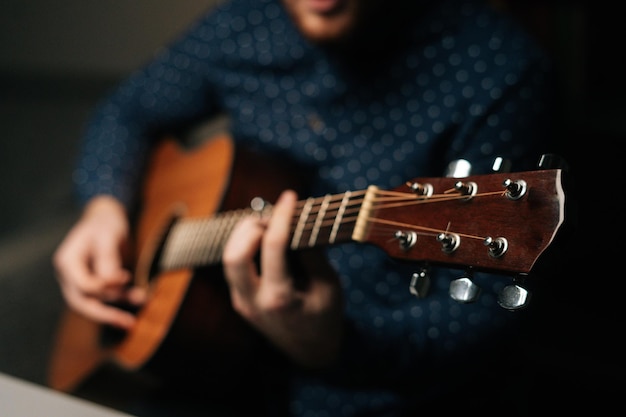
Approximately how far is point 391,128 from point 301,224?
0.24 meters

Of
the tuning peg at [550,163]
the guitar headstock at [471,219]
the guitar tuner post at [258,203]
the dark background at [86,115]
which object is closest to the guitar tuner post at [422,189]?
the guitar headstock at [471,219]

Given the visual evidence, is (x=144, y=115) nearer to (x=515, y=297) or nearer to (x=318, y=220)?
(x=318, y=220)

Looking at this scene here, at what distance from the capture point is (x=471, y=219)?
0.54m

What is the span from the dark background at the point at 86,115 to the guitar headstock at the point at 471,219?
1.76ft

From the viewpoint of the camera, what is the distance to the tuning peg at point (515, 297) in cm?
48

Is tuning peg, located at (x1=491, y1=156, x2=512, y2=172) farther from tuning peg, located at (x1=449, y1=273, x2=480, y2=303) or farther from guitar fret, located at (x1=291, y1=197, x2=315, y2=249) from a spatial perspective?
guitar fret, located at (x1=291, y1=197, x2=315, y2=249)

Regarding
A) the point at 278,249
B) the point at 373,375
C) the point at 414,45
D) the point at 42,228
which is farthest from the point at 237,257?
the point at 42,228

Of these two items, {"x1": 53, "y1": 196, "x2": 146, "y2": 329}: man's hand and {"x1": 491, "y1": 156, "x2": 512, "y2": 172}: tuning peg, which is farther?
{"x1": 53, "y1": 196, "x2": 146, "y2": 329}: man's hand

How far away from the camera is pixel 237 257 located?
744 millimetres

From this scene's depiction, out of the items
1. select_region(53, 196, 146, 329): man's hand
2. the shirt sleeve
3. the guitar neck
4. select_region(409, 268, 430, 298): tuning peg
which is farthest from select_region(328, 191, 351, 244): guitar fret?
the shirt sleeve

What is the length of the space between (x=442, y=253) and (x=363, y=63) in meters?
0.43

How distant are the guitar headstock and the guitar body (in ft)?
1.10

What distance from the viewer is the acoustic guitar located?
512 millimetres

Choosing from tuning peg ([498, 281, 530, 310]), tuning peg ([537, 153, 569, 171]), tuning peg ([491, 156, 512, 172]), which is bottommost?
tuning peg ([498, 281, 530, 310])
